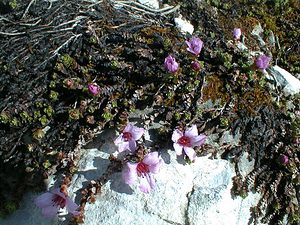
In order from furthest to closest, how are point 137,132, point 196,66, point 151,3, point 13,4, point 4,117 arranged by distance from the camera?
A: 1. point 151,3
2. point 13,4
3. point 196,66
4. point 4,117
5. point 137,132

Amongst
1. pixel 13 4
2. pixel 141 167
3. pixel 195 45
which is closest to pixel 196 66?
pixel 195 45

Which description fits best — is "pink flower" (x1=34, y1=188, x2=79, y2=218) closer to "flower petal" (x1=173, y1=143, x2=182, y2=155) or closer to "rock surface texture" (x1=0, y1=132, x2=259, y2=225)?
"rock surface texture" (x1=0, y1=132, x2=259, y2=225)

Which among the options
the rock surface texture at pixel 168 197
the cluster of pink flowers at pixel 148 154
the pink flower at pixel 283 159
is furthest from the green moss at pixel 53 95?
the pink flower at pixel 283 159

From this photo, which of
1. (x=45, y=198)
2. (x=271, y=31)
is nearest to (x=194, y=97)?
(x=45, y=198)

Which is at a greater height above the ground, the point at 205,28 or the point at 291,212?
the point at 205,28

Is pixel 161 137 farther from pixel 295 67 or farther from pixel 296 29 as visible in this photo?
pixel 296 29

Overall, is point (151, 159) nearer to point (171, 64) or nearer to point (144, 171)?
point (144, 171)
